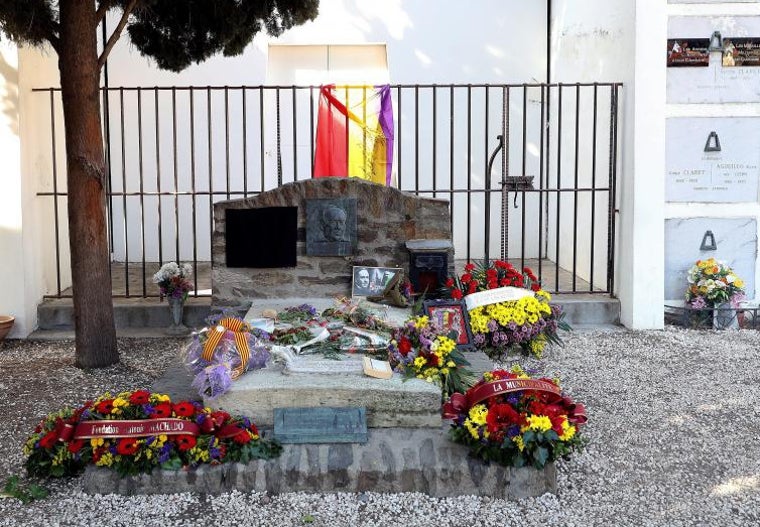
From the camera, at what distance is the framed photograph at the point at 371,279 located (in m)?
7.30

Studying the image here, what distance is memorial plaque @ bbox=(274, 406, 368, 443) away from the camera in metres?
4.55

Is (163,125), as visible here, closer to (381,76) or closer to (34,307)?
(381,76)

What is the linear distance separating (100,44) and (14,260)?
363 cm

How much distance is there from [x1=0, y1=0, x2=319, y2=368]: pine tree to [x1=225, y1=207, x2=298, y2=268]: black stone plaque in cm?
120

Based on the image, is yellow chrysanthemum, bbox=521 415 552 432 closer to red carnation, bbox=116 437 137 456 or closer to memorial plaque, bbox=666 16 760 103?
red carnation, bbox=116 437 137 456

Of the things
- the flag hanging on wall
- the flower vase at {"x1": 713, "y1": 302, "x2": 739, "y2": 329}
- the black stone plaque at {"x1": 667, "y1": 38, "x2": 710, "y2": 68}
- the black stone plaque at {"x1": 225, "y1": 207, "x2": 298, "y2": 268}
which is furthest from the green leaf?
the black stone plaque at {"x1": 667, "y1": 38, "x2": 710, "y2": 68}

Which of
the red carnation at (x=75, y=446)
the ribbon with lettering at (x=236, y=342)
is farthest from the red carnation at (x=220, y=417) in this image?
the red carnation at (x=75, y=446)

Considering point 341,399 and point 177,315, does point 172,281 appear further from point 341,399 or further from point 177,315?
point 341,399

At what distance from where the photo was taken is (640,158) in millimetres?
8047

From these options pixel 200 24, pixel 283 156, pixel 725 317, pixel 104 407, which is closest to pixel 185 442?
pixel 104 407

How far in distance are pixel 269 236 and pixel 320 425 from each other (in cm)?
309

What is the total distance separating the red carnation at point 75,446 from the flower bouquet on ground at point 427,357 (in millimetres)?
1704

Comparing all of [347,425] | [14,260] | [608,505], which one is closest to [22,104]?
[14,260]

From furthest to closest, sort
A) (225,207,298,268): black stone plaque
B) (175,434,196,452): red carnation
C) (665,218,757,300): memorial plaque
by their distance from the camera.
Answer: (665,218,757,300): memorial plaque → (225,207,298,268): black stone plaque → (175,434,196,452): red carnation
